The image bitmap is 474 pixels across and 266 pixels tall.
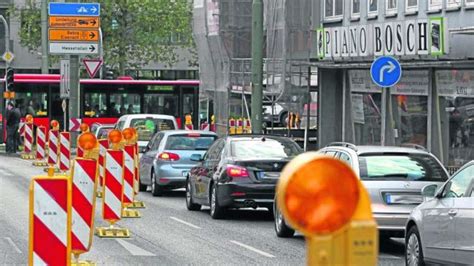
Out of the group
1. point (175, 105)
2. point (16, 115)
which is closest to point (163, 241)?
point (16, 115)

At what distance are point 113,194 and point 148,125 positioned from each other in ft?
49.6

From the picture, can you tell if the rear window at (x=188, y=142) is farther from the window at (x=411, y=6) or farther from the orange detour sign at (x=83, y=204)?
the orange detour sign at (x=83, y=204)

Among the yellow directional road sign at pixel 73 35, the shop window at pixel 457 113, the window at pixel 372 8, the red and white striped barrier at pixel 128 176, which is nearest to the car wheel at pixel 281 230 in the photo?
the red and white striped barrier at pixel 128 176

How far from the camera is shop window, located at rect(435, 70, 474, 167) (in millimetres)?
27016

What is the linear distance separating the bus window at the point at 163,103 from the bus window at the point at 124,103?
41cm

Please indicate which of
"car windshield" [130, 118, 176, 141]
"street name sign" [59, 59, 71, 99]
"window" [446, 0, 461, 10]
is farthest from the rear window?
"street name sign" [59, 59, 71, 99]

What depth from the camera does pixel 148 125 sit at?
32.5 meters

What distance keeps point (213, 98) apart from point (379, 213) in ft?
97.4

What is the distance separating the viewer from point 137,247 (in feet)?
50.8

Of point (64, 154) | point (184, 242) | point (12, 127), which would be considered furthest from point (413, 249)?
point (12, 127)

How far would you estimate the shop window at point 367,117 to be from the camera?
108ft

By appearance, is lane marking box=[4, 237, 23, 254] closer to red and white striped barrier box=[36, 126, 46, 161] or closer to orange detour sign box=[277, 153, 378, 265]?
orange detour sign box=[277, 153, 378, 265]

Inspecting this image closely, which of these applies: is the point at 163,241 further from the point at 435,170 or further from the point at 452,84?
the point at 452,84

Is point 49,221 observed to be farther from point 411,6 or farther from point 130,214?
point 411,6
